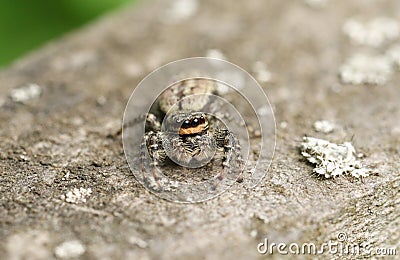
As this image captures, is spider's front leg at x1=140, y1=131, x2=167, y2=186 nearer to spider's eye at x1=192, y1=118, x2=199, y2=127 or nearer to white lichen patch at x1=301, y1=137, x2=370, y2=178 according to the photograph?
spider's eye at x1=192, y1=118, x2=199, y2=127

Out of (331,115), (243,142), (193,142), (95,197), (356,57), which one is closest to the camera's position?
(95,197)

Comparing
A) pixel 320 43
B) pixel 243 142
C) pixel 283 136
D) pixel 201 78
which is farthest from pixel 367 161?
pixel 320 43

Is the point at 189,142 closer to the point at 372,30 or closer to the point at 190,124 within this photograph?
the point at 190,124

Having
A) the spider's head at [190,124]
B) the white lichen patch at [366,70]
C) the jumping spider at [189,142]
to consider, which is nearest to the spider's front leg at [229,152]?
the jumping spider at [189,142]

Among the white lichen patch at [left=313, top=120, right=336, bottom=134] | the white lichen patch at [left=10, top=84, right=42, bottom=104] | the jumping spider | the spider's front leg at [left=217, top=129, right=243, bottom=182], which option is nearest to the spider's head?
the jumping spider

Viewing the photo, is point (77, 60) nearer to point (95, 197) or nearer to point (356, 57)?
point (95, 197)

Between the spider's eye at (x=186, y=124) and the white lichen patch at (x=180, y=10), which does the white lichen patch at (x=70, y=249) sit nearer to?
the spider's eye at (x=186, y=124)
